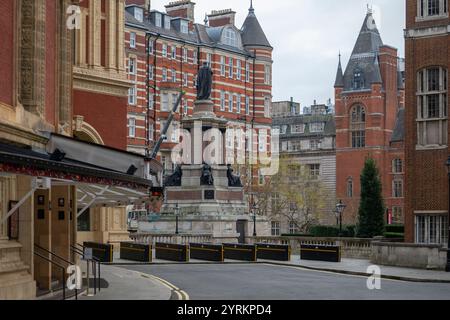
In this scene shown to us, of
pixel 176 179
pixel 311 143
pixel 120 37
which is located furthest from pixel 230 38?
pixel 120 37

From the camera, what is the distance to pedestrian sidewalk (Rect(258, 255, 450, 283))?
37.9m

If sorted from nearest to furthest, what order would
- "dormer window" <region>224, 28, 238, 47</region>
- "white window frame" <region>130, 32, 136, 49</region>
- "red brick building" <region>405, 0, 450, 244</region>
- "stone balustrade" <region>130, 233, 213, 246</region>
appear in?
"red brick building" <region>405, 0, 450, 244</region>
"stone balustrade" <region>130, 233, 213, 246</region>
"white window frame" <region>130, 32, 136, 49</region>
"dormer window" <region>224, 28, 238, 47</region>

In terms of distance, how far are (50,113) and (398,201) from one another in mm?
96034

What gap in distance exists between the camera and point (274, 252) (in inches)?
2076

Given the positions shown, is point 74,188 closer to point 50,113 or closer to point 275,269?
point 50,113

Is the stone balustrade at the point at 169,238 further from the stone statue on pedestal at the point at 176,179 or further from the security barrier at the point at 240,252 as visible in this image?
the stone statue on pedestal at the point at 176,179

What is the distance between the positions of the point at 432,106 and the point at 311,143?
324 ft

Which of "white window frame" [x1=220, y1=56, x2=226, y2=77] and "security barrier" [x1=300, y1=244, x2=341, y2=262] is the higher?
"white window frame" [x1=220, y1=56, x2=226, y2=77]

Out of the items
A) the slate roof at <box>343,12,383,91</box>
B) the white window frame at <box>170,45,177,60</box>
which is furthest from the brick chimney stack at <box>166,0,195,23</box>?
the slate roof at <box>343,12,383,91</box>

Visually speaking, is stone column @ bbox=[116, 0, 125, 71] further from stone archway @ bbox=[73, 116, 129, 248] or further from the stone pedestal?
the stone pedestal

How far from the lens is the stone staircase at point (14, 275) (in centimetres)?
2194

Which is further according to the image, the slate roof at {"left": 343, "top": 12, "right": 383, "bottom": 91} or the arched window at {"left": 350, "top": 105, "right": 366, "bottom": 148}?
the arched window at {"left": 350, "top": 105, "right": 366, "bottom": 148}
